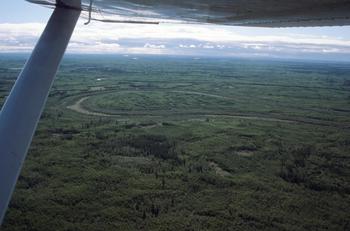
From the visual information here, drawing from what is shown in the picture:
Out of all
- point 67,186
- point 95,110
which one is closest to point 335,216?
point 67,186

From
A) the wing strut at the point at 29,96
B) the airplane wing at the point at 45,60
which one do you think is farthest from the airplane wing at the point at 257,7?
the wing strut at the point at 29,96

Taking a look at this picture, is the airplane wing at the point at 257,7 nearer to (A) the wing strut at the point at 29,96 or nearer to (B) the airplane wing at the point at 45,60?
(B) the airplane wing at the point at 45,60

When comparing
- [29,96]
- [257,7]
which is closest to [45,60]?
[29,96]

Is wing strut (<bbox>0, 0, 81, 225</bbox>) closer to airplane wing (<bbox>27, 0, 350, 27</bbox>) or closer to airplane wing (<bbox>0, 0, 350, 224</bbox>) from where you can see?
airplane wing (<bbox>0, 0, 350, 224</bbox>)

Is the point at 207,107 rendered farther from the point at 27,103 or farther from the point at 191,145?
the point at 27,103

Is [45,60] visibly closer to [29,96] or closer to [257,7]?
[29,96]

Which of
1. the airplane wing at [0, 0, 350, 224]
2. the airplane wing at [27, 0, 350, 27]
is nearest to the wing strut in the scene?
the airplane wing at [0, 0, 350, 224]

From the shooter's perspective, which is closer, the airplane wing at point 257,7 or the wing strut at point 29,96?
the wing strut at point 29,96

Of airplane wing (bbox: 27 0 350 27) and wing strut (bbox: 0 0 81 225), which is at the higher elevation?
airplane wing (bbox: 27 0 350 27)
